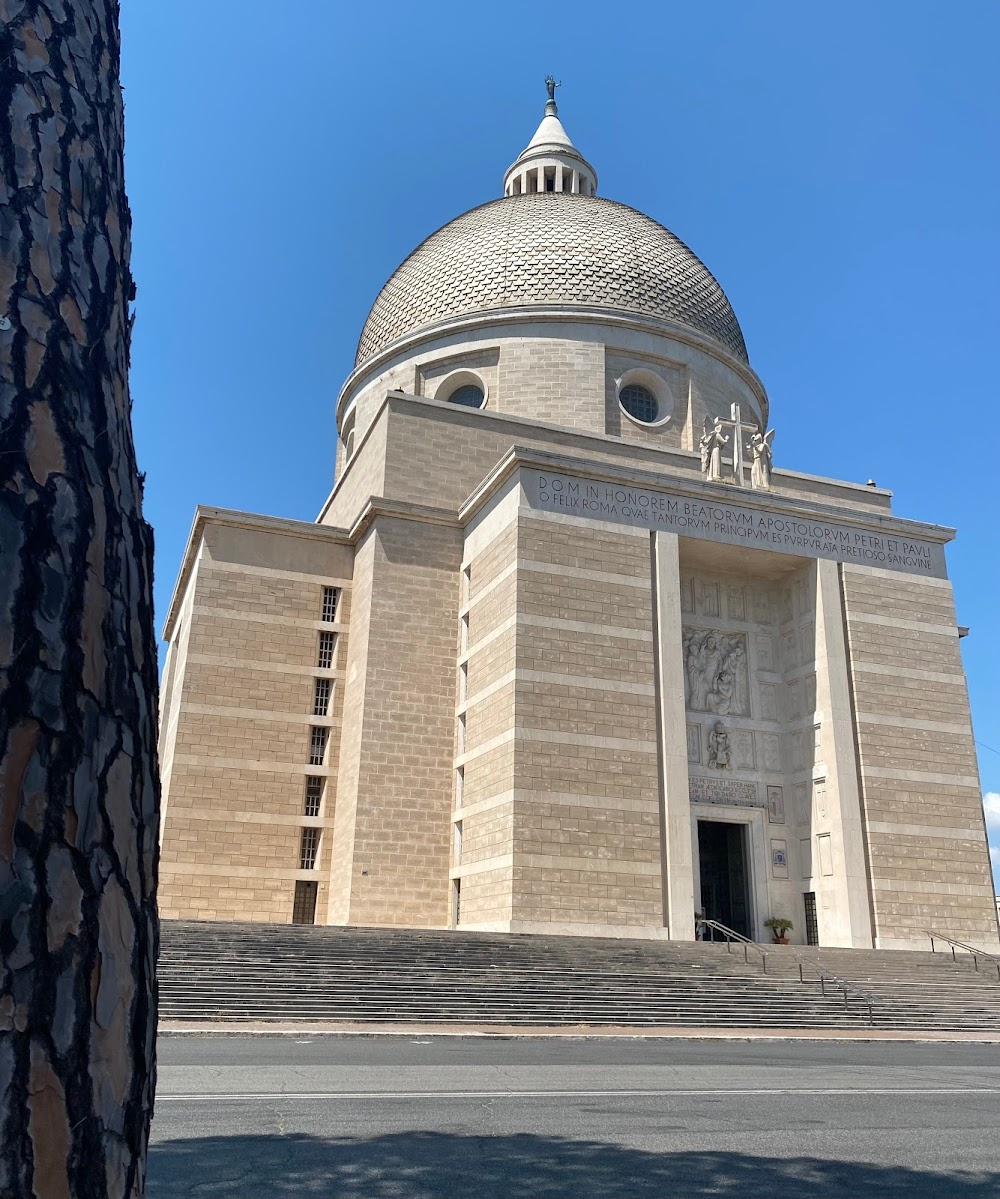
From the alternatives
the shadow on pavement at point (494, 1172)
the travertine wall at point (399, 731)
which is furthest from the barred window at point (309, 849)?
the shadow on pavement at point (494, 1172)

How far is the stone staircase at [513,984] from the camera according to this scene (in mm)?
14055

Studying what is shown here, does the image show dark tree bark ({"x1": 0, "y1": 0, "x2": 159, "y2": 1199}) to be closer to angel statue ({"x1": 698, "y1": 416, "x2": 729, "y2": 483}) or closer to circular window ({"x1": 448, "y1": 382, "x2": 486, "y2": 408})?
angel statue ({"x1": 698, "y1": 416, "x2": 729, "y2": 483})

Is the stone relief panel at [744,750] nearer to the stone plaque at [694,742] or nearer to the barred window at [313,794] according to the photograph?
the stone plaque at [694,742]

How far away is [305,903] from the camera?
24109mm

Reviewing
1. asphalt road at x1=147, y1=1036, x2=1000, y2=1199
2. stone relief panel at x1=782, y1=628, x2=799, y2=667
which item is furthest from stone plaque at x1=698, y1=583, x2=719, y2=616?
asphalt road at x1=147, y1=1036, x2=1000, y2=1199

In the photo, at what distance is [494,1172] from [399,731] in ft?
63.1

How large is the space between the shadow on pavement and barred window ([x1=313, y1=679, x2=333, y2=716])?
66.4 ft

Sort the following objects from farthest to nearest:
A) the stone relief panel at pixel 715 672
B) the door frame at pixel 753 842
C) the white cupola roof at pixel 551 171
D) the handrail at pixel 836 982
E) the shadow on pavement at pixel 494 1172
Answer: the white cupola roof at pixel 551 171 < the stone relief panel at pixel 715 672 < the door frame at pixel 753 842 < the handrail at pixel 836 982 < the shadow on pavement at pixel 494 1172

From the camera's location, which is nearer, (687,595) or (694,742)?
(694,742)

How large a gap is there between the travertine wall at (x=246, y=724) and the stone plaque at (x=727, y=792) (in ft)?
28.1

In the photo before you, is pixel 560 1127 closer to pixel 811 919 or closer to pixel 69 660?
pixel 69 660

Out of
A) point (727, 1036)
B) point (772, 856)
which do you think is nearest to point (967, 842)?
Answer: point (772, 856)

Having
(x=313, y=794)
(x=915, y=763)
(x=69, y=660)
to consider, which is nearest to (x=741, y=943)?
(x=915, y=763)

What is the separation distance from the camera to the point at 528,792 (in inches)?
820
